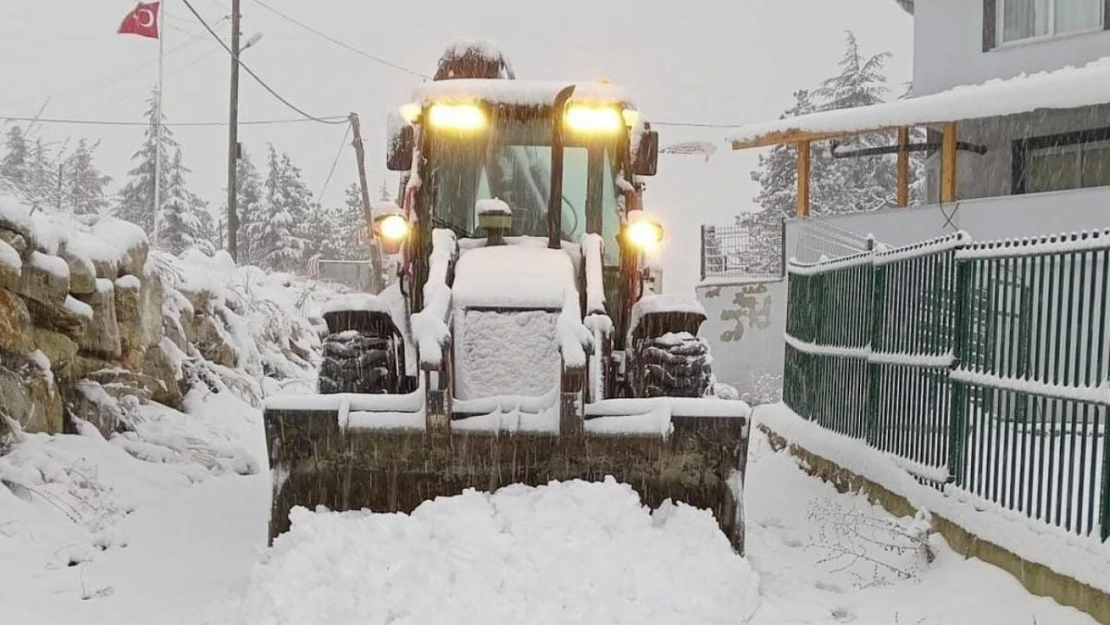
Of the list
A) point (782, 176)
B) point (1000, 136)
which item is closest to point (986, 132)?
point (1000, 136)

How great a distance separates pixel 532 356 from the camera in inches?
210

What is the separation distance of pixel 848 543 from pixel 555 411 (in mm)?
2479

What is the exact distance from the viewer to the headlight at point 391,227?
641 centimetres

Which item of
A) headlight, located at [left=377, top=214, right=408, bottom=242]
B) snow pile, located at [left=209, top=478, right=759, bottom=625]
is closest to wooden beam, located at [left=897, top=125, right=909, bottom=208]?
headlight, located at [left=377, top=214, right=408, bottom=242]

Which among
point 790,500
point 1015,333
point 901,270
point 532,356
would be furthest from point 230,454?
point 1015,333

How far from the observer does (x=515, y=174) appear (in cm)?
663

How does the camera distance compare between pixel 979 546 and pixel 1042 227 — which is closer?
pixel 979 546

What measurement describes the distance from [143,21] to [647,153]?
2274 cm

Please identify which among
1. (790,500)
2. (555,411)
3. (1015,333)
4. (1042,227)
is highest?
(1042,227)

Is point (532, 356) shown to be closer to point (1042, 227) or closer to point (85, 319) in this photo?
point (85, 319)

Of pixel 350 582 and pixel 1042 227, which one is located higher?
pixel 1042 227

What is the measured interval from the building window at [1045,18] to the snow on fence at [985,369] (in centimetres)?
1086

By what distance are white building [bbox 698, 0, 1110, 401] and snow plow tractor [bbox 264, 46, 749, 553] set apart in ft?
35.0

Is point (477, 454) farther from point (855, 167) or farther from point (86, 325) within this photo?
point (855, 167)
